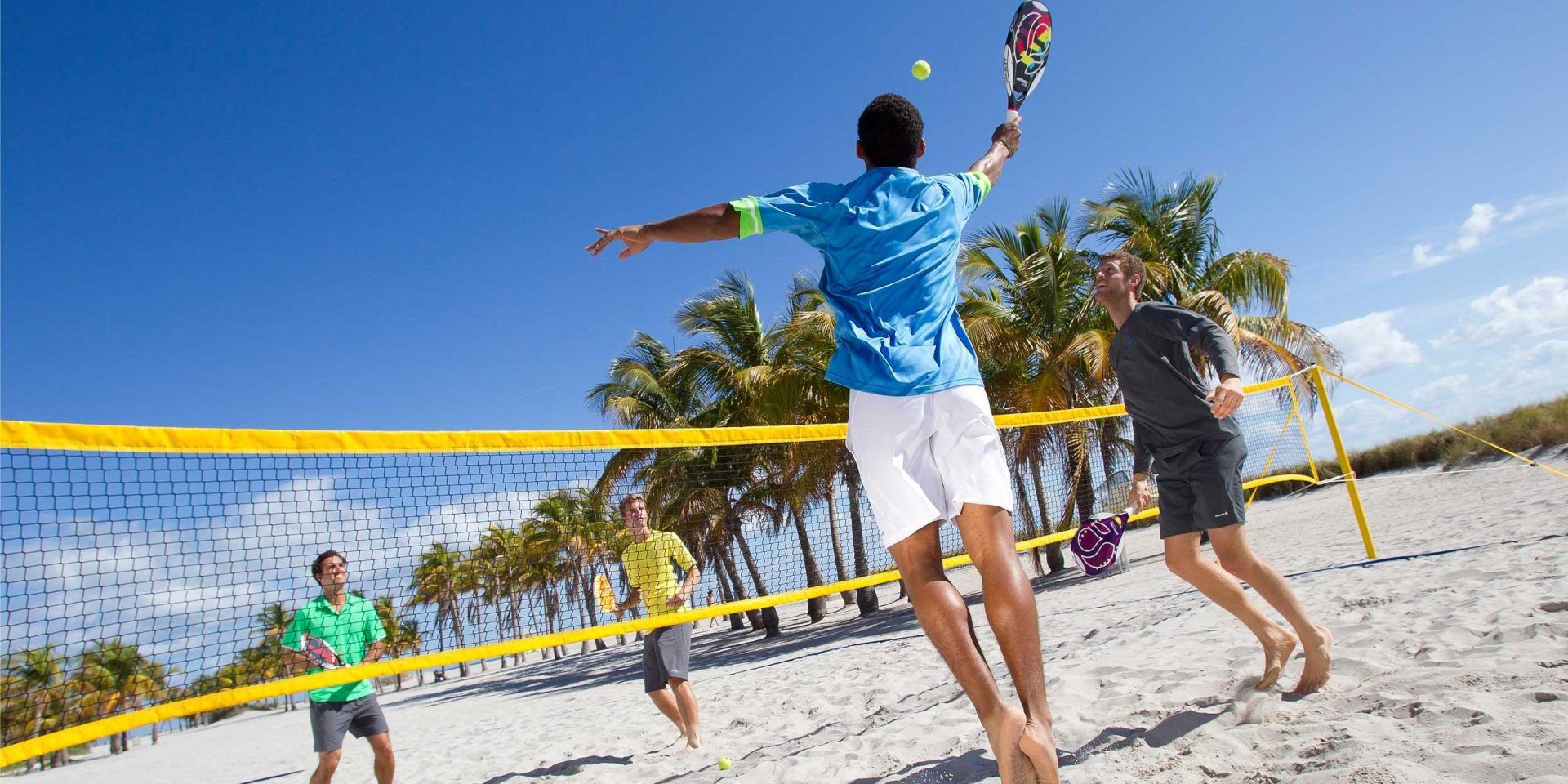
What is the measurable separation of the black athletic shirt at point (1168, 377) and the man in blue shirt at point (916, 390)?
139 cm

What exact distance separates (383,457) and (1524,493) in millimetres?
13354

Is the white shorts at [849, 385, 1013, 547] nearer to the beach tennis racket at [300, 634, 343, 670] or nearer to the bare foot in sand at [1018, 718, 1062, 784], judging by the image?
the bare foot in sand at [1018, 718, 1062, 784]

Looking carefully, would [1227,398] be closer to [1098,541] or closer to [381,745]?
[1098,541]

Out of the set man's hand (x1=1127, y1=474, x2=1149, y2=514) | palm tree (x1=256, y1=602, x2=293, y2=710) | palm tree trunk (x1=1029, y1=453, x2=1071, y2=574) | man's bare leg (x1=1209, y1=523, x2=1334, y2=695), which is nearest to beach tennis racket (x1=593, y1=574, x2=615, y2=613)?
palm tree (x1=256, y1=602, x2=293, y2=710)

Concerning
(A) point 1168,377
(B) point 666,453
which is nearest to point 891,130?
(A) point 1168,377

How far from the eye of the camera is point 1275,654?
3066mm

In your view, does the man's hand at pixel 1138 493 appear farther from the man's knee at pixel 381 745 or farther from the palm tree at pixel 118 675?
the man's knee at pixel 381 745

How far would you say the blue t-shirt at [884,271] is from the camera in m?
2.13

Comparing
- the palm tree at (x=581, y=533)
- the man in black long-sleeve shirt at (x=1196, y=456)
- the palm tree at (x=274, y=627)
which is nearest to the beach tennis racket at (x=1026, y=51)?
the man in black long-sleeve shirt at (x=1196, y=456)

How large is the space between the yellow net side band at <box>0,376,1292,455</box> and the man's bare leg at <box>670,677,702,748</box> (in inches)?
69.8

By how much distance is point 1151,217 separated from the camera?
612 inches

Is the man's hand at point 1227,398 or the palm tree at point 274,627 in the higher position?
the man's hand at point 1227,398

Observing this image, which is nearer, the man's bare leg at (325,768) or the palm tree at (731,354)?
the man's bare leg at (325,768)

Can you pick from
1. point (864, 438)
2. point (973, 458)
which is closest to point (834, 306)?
point (864, 438)
